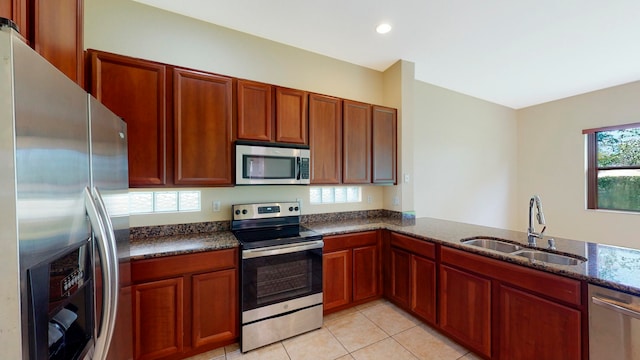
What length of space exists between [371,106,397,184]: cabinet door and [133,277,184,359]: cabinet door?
2.31 metres

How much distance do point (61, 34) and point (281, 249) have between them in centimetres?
179

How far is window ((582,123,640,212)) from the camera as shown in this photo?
364 centimetres

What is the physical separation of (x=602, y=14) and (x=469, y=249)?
2518 millimetres

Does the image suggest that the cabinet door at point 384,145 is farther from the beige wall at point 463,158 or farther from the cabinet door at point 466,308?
the cabinet door at point 466,308

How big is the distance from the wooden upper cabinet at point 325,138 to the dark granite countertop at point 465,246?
603mm

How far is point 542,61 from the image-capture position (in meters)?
3.11

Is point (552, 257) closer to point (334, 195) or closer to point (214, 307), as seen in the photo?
point (334, 195)

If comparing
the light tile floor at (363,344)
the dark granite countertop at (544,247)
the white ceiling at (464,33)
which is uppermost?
the white ceiling at (464,33)

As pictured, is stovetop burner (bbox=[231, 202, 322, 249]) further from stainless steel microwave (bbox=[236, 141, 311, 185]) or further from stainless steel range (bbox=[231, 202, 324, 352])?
stainless steel microwave (bbox=[236, 141, 311, 185])

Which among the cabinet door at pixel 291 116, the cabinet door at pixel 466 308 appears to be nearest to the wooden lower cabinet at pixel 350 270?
the cabinet door at pixel 466 308

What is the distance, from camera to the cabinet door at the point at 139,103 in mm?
1767

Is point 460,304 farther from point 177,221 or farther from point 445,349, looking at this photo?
point 177,221

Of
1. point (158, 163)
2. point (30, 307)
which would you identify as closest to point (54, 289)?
point (30, 307)

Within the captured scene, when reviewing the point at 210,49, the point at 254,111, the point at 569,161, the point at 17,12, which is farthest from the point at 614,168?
the point at 17,12
